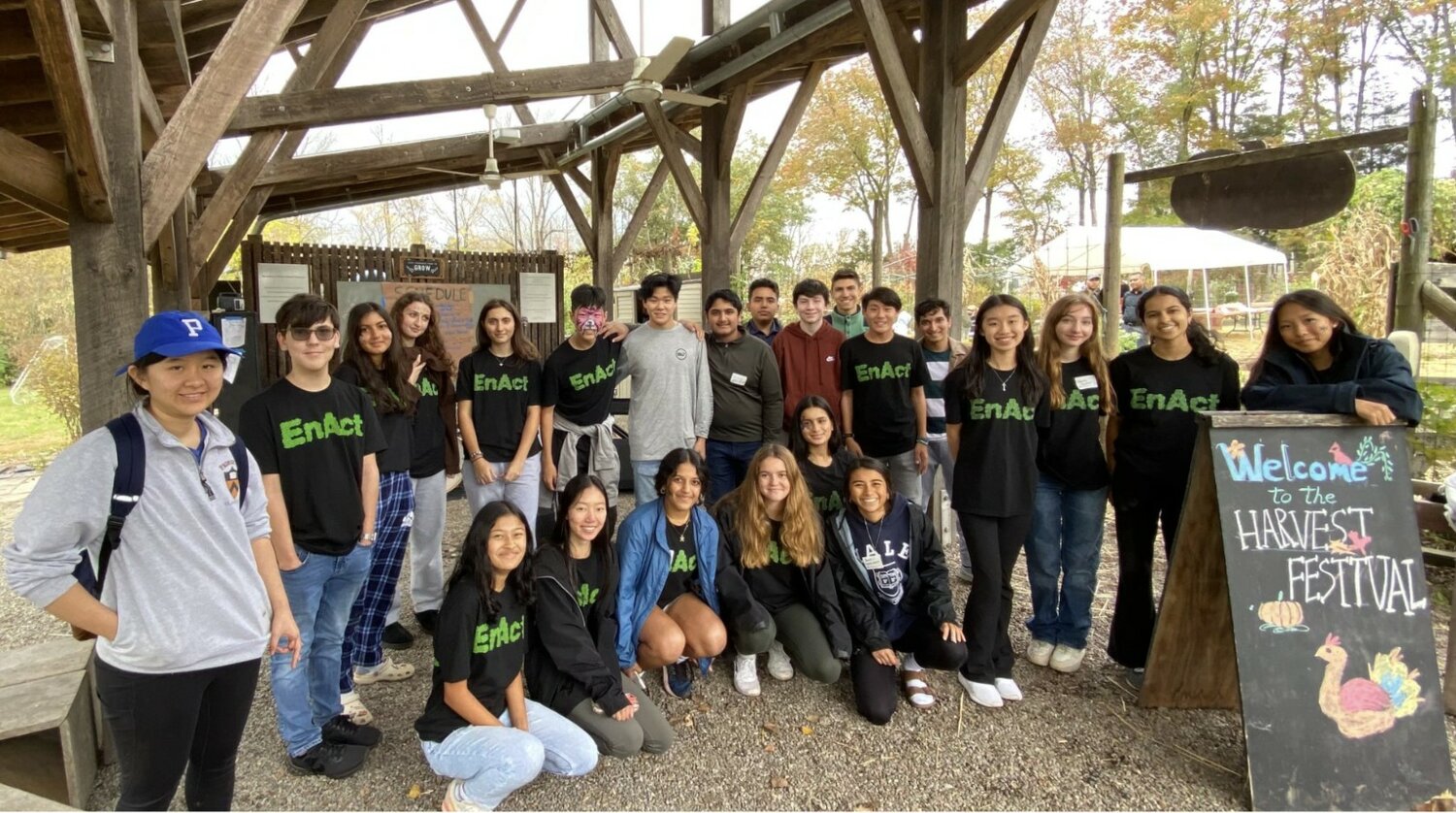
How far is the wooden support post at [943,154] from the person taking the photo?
4.21m

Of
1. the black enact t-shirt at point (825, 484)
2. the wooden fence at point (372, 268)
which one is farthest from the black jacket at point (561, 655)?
the wooden fence at point (372, 268)

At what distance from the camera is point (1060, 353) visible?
3.12m

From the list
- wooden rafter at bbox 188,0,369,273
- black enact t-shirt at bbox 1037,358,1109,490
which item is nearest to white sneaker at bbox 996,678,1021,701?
black enact t-shirt at bbox 1037,358,1109,490

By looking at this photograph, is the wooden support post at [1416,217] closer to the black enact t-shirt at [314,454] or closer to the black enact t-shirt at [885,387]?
the black enact t-shirt at [885,387]

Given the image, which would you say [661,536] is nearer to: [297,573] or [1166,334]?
[297,573]

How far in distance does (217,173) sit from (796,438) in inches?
290

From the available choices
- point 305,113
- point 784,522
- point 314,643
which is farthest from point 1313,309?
point 305,113

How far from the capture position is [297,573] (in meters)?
2.37

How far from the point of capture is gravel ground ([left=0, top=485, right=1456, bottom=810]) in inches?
94.7

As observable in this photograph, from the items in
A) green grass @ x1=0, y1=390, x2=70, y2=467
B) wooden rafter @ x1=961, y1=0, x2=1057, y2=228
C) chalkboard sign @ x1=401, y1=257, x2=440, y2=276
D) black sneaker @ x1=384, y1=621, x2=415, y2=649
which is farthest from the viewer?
green grass @ x1=0, y1=390, x2=70, y2=467

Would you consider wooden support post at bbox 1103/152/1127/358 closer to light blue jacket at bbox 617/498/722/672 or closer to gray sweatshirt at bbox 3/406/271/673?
light blue jacket at bbox 617/498/722/672

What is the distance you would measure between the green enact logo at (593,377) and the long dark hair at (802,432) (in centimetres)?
90

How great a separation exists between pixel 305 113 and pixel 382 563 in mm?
3178

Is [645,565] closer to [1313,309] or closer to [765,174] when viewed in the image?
[1313,309]
